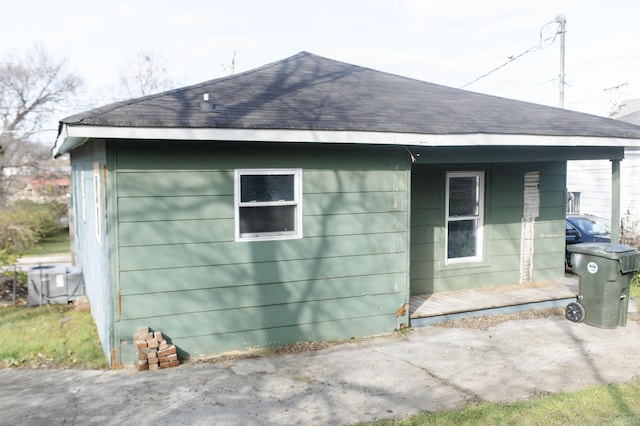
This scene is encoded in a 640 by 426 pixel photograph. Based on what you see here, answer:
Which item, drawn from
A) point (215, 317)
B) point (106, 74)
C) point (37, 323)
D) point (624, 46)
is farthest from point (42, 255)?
point (624, 46)

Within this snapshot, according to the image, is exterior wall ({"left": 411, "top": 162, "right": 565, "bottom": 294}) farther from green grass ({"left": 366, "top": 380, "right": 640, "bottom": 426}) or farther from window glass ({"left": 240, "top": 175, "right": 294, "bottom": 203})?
green grass ({"left": 366, "top": 380, "right": 640, "bottom": 426})

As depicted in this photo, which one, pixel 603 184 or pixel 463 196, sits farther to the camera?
pixel 603 184

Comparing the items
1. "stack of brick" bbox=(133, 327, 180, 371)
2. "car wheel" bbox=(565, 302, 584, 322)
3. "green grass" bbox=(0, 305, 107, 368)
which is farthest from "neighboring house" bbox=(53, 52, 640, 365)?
"car wheel" bbox=(565, 302, 584, 322)

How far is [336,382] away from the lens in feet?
18.1

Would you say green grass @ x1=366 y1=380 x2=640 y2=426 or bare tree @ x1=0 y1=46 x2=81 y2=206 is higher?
bare tree @ x1=0 y1=46 x2=81 y2=206

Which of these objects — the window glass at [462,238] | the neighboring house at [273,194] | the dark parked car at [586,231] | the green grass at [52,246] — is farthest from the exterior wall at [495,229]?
the green grass at [52,246]

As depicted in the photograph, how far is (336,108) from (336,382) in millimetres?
3468

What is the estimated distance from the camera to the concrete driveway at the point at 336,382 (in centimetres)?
479

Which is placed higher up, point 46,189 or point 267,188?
point 46,189

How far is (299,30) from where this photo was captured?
27.4 meters

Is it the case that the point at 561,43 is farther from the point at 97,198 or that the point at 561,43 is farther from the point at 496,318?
the point at 97,198

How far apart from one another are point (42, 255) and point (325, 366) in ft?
61.7

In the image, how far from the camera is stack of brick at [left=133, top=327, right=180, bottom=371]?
5.88 meters

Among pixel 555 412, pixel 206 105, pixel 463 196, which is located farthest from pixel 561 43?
pixel 555 412
